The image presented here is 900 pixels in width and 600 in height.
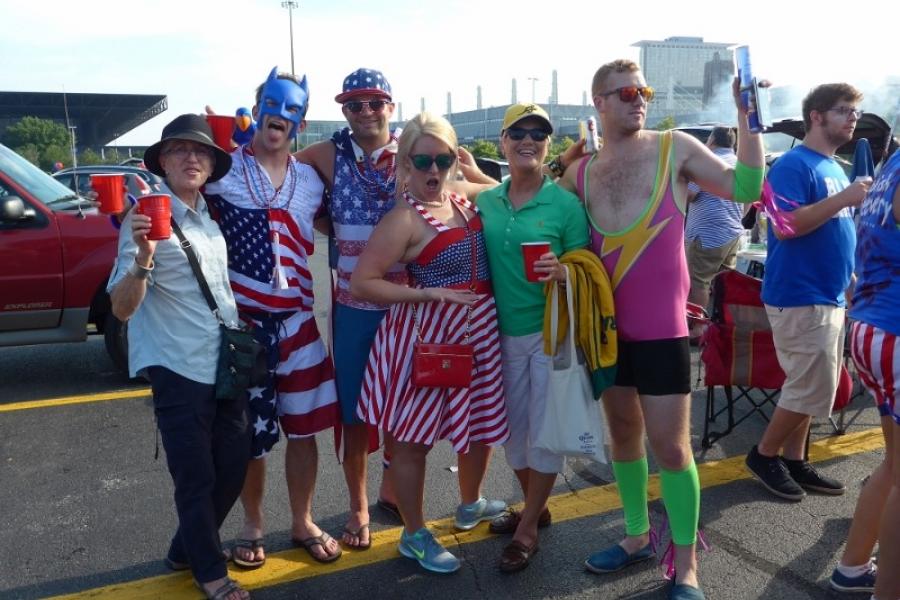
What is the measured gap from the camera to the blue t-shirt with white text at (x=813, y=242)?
3.52 meters

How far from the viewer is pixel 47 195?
557cm

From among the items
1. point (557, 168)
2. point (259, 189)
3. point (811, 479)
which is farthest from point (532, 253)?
point (811, 479)

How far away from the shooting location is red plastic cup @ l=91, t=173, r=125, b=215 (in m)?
2.38

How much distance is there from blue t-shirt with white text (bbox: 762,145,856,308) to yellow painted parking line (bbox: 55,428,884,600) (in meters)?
1.07

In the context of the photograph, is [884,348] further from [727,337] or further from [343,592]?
[343,592]

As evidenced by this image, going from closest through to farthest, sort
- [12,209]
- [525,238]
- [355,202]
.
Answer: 1. [525,238]
2. [355,202]
3. [12,209]

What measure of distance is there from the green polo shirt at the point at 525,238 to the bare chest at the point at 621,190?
7 cm

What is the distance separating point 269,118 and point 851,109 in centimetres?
270

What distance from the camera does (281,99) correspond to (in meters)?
2.95

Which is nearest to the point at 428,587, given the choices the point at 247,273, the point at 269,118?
the point at 247,273

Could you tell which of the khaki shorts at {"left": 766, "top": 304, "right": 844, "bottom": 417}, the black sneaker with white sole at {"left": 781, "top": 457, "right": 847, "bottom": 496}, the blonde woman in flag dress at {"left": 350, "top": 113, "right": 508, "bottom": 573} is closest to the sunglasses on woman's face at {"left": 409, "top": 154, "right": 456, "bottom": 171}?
the blonde woman in flag dress at {"left": 350, "top": 113, "right": 508, "bottom": 573}

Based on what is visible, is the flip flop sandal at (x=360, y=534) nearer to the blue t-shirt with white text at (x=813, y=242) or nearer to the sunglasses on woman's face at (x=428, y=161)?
the sunglasses on woman's face at (x=428, y=161)

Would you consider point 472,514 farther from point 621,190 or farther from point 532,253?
point 621,190

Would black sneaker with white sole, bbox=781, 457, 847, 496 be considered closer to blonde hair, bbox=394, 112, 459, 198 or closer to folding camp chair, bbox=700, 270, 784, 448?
folding camp chair, bbox=700, 270, 784, 448
